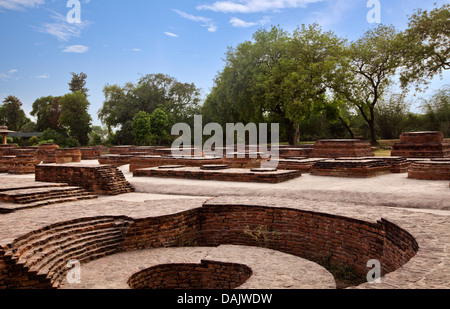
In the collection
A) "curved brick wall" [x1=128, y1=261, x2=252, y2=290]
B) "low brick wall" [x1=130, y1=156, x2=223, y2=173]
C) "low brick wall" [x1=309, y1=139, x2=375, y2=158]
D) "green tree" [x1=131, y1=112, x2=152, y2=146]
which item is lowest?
"curved brick wall" [x1=128, y1=261, x2=252, y2=290]

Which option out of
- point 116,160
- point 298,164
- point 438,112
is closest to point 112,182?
point 298,164

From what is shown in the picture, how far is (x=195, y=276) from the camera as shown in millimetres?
4012

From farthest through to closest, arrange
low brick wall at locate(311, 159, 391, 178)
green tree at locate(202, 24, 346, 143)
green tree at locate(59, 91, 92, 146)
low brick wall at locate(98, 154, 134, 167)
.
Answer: green tree at locate(59, 91, 92, 146) < green tree at locate(202, 24, 346, 143) < low brick wall at locate(98, 154, 134, 167) < low brick wall at locate(311, 159, 391, 178)

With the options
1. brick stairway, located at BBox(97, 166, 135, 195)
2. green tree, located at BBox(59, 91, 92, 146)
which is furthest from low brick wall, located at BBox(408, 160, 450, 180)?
green tree, located at BBox(59, 91, 92, 146)

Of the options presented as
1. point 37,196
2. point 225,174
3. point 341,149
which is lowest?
point 37,196

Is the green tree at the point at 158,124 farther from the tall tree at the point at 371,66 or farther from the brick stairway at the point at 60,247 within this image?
the brick stairway at the point at 60,247

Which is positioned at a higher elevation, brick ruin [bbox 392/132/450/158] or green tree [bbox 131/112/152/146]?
green tree [bbox 131/112/152/146]

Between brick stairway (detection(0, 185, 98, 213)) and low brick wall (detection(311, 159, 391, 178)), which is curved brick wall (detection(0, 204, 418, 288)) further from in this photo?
low brick wall (detection(311, 159, 391, 178))

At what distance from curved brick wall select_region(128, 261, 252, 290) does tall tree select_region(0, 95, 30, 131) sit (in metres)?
43.6

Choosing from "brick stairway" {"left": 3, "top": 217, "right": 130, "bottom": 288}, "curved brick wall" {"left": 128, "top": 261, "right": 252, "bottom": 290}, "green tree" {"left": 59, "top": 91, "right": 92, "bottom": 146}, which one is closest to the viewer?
"brick stairway" {"left": 3, "top": 217, "right": 130, "bottom": 288}

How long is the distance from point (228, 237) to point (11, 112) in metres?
43.3

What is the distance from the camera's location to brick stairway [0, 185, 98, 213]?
5515 mm

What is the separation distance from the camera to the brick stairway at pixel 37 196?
18.1ft

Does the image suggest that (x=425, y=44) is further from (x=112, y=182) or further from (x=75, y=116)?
(x=75, y=116)
